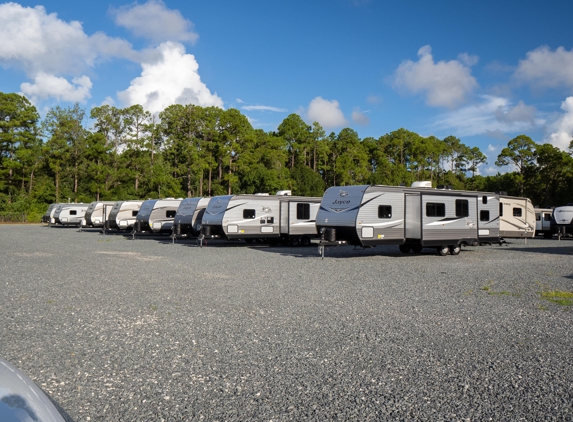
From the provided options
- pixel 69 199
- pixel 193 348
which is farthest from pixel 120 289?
pixel 69 199

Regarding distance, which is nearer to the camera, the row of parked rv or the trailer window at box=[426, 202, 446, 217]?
the row of parked rv

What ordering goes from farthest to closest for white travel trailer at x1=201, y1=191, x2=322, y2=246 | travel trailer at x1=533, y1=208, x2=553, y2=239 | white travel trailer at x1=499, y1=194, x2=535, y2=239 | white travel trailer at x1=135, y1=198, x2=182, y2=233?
1. travel trailer at x1=533, y1=208, x2=553, y2=239
2. white travel trailer at x1=135, y1=198, x2=182, y2=233
3. white travel trailer at x1=499, y1=194, x2=535, y2=239
4. white travel trailer at x1=201, y1=191, x2=322, y2=246

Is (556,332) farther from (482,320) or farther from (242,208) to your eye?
(242,208)

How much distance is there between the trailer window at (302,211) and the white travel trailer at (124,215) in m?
13.1

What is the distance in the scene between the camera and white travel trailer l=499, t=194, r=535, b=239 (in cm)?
2473

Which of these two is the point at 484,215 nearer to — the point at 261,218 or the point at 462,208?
the point at 462,208

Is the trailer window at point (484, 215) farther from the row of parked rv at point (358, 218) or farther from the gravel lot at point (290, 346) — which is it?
the gravel lot at point (290, 346)

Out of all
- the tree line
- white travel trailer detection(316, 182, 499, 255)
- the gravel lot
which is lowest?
the gravel lot

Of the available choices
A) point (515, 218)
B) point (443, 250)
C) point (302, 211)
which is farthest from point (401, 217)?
point (515, 218)


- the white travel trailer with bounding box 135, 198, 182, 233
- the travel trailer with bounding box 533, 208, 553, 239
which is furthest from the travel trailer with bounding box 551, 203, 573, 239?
the white travel trailer with bounding box 135, 198, 182, 233

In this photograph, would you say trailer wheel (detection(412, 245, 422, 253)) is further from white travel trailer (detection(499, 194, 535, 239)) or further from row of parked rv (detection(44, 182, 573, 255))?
white travel trailer (detection(499, 194, 535, 239))

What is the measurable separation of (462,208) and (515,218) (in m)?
7.95

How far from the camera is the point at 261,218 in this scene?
2239 centimetres

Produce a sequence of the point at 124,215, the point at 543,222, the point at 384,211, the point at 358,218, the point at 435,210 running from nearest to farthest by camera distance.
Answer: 1. the point at 358,218
2. the point at 384,211
3. the point at 435,210
4. the point at 124,215
5. the point at 543,222
